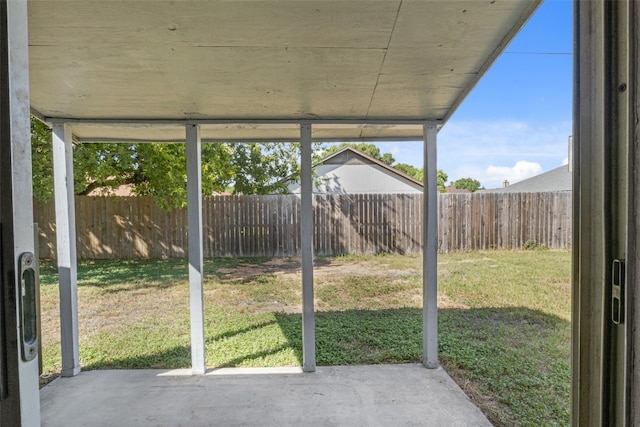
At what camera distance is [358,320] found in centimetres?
432

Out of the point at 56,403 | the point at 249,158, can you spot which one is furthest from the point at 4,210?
the point at 249,158

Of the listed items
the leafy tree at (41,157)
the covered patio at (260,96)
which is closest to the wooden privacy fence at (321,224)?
the leafy tree at (41,157)

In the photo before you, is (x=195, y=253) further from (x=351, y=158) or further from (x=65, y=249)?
(x=351, y=158)

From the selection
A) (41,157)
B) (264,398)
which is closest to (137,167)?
(41,157)

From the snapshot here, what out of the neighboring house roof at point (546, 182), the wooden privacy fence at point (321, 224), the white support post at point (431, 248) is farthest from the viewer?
the neighboring house roof at point (546, 182)

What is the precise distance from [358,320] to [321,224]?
4.13 meters

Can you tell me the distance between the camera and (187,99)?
2445 mm

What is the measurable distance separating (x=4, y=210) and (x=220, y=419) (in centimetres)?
222

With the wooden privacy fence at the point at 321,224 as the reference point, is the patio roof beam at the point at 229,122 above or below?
above

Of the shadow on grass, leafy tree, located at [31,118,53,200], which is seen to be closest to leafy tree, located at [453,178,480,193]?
the shadow on grass

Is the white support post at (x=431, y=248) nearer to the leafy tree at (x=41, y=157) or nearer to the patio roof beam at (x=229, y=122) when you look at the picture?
the patio roof beam at (x=229, y=122)

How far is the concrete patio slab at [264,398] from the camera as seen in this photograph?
2.21 metres

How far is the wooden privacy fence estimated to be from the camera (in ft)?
25.3

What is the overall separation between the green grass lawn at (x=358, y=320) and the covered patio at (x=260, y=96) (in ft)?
1.33
